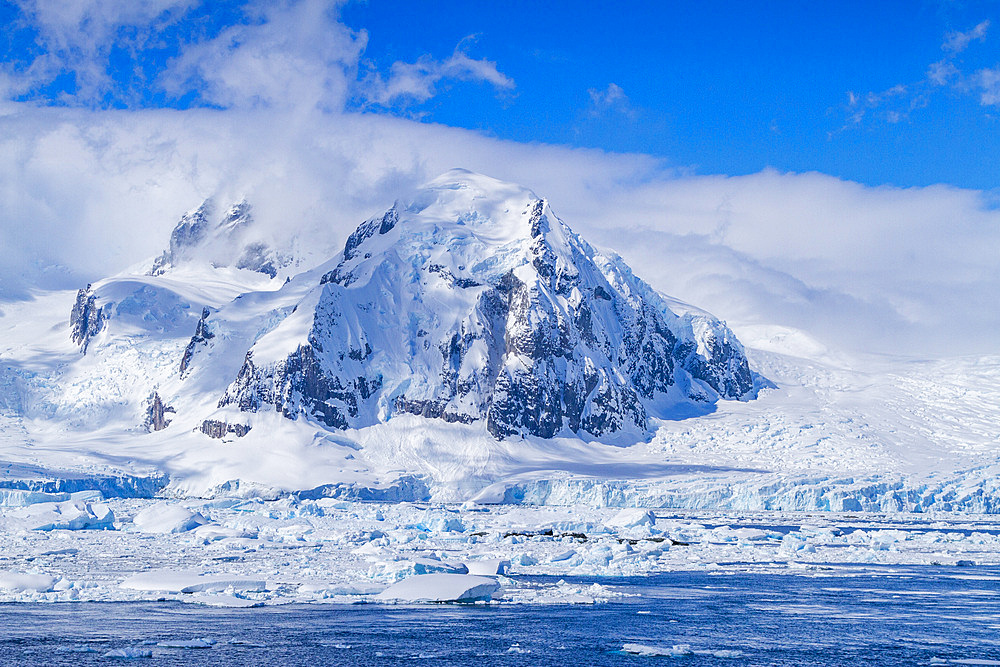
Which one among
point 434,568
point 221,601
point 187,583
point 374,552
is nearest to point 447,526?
point 374,552

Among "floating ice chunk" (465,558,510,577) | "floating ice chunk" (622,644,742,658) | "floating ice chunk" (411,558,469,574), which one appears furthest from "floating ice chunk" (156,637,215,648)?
"floating ice chunk" (465,558,510,577)

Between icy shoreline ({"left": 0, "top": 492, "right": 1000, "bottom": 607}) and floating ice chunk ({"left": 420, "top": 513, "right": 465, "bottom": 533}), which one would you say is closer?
icy shoreline ({"left": 0, "top": 492, "right": 1000, "bottom": 607})

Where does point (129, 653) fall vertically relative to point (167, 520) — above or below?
below

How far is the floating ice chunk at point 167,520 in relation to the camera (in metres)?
76.8

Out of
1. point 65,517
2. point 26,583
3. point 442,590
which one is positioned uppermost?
point 65,517

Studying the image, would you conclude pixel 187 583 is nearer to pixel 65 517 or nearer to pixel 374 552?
pixel 374 552

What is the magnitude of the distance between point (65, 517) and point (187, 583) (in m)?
30.8

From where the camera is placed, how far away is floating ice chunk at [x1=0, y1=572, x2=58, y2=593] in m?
47.1

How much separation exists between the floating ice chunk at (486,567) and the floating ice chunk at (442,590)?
4.53 m

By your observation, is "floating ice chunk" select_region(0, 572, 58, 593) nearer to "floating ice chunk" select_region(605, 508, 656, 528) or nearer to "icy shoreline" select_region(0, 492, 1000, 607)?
"icy shoreline" select_region(0, 492, 1000, 607)

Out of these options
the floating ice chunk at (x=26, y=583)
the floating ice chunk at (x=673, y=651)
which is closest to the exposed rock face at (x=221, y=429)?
the floating ice chunk at (x=26, y=583)

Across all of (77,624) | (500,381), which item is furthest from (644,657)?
(500,381)

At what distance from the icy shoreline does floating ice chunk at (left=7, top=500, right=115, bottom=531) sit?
6.5 inches

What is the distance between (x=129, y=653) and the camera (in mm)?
33469
